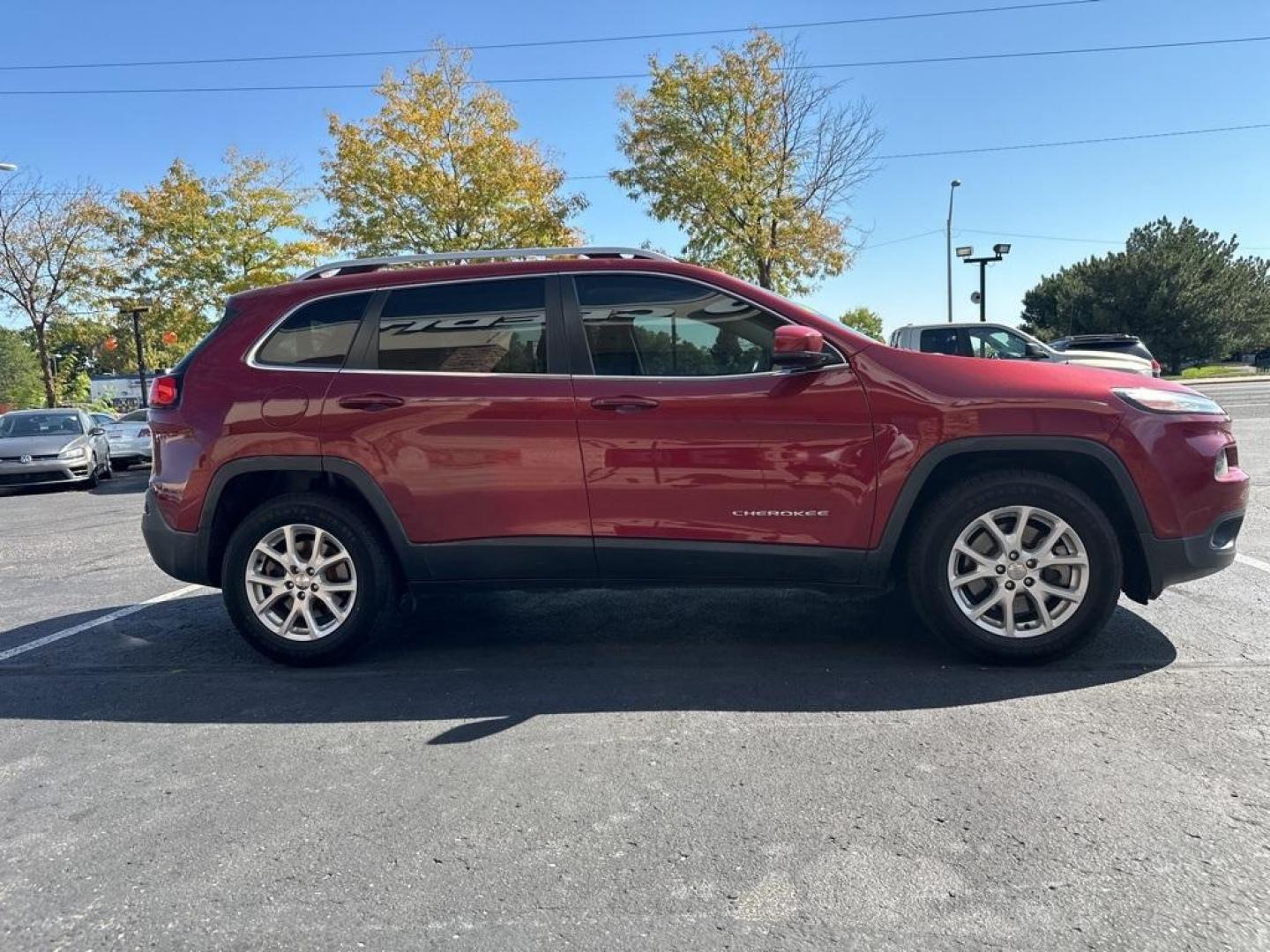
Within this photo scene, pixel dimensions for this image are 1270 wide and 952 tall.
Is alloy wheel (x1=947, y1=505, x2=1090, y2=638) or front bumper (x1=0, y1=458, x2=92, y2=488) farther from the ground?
front bumper (x1=0, y1=458, x2=92, y2=488)

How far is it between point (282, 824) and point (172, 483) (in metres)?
2.23

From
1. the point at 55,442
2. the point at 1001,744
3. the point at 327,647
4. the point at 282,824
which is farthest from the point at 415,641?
the point at 55,442

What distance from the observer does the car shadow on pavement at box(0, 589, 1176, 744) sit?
368cm

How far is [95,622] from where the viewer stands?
534 cm

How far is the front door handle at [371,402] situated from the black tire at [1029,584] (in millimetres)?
2516

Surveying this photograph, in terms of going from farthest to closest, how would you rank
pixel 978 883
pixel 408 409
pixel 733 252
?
pixel 733 252 → pixel 408 409 → pixel 978 883

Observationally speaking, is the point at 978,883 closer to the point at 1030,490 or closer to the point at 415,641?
the point at 1030,490

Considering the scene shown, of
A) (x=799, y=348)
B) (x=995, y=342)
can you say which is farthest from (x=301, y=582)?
(x=995, y=342)

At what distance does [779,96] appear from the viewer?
1912 centimetres

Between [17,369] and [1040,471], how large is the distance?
7350 cm

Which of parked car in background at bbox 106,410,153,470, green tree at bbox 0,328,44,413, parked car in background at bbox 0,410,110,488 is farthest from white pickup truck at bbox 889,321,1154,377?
green tree at bbox 0,328,44,413

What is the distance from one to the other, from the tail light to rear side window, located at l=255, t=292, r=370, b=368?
447 millimetres

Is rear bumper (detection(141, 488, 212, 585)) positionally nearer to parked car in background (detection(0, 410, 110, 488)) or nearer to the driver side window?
parked car in background (detection(0, 410, 110, 488))

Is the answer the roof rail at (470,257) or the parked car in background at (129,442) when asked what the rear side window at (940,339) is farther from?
the parked car in background at (129,442)
